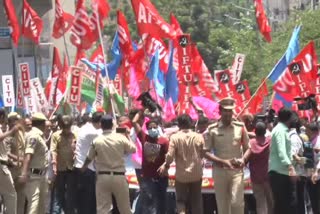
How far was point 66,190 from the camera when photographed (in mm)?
18344

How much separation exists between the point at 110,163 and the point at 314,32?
34401mm

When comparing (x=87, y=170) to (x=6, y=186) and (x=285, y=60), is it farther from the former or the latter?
(x=285, y=60)

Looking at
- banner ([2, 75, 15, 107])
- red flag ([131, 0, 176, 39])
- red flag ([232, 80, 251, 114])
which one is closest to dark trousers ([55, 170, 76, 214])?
red flag ([131, 0, 176, 39])

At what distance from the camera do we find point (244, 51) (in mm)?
64500

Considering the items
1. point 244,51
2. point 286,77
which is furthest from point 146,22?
point 244,51

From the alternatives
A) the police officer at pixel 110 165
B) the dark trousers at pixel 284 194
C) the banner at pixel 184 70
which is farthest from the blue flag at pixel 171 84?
the dark trousers at pixel 284 194

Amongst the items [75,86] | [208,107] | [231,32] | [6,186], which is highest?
[231,32]

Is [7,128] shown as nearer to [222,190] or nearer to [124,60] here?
[222,190]

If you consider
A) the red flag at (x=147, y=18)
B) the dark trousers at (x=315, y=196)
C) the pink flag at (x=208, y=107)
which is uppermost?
the red flag at (x=147, y=18)

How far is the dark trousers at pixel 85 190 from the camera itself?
59.2ft

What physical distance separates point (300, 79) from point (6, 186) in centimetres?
1102

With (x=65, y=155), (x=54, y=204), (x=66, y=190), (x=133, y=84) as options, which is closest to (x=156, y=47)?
(x=133, y=84)

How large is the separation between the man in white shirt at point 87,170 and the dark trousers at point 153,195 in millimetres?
1094

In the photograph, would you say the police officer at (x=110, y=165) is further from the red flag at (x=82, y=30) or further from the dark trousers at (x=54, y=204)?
the red flag at (x=82, y=30)
